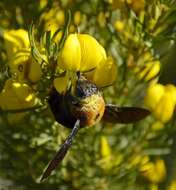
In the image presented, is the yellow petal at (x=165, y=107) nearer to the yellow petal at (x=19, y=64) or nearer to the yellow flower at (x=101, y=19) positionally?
the yellow flower at (x=101, y=19)

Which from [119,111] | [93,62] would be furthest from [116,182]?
[93,62]

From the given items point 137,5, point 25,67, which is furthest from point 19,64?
point 137,5

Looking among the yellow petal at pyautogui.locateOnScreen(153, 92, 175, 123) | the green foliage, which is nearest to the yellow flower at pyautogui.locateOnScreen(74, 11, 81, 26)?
the green foliage

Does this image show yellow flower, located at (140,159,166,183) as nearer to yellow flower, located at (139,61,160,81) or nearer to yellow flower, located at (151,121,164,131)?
yellow flower, located at (151,121,164,131)

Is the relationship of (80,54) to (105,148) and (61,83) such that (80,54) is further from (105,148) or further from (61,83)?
(105,148)

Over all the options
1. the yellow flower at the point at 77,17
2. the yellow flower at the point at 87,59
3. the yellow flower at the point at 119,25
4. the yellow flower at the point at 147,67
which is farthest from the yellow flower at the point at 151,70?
the yellow flower at the point at 87,59

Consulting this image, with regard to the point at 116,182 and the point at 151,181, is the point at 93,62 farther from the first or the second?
the point at 151,181
